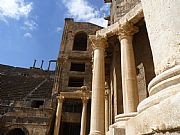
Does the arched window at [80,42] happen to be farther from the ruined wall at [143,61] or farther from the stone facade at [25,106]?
the ruined wall at [143,61]

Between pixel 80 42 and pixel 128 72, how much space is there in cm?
2821

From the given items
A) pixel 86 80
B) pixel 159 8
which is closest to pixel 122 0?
pixel 159 8

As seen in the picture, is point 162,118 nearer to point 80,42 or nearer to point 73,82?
point 73,82

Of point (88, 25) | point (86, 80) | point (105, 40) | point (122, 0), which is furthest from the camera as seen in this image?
point (88, 25)

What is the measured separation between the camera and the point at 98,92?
8781mm

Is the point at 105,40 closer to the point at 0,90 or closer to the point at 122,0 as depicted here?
the point at 122,0

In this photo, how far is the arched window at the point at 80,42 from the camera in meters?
34.2

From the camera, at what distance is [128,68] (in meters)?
8.25

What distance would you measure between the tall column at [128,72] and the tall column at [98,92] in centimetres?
124

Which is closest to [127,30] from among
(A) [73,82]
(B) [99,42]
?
(B) [99,42]

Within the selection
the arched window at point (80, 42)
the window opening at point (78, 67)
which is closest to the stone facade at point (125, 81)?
the window opening at point (78, 67)

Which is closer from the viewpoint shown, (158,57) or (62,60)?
(158,57)

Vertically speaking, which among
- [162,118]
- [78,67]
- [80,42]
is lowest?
[162,118]

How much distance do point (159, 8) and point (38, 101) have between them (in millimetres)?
23618
